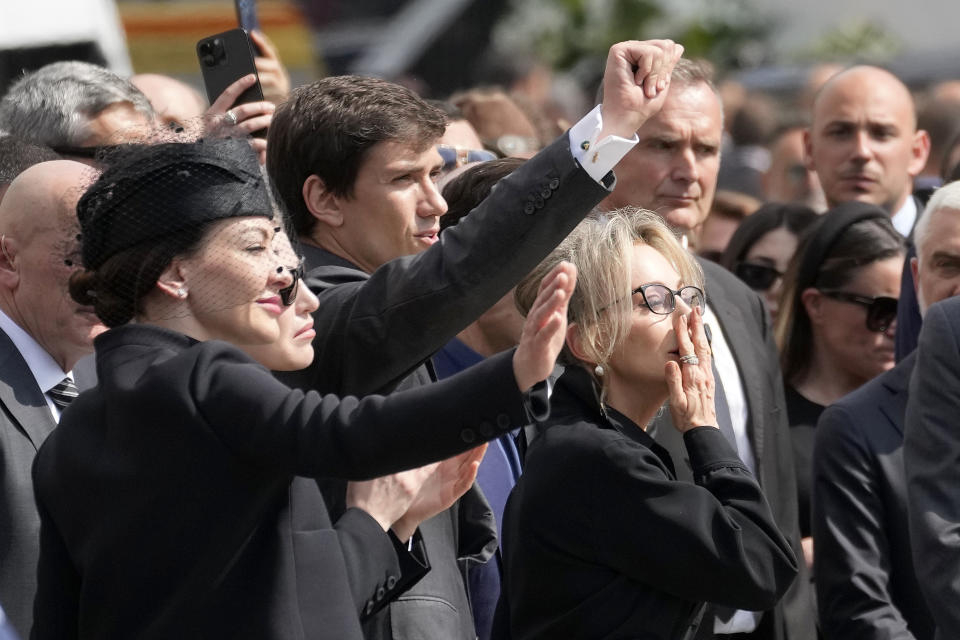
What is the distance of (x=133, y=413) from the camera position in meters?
2.53

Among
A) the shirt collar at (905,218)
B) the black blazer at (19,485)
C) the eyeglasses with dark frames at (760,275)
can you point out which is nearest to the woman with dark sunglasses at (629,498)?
the black blazer at (19,485)

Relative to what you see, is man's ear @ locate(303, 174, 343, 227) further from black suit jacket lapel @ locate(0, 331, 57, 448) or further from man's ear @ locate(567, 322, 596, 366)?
black suit jacket lapel @ locate(0, 331, 57, 448)

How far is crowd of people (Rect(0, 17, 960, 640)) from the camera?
A: 2520mm

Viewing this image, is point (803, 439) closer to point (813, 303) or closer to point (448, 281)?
point (813, 303)

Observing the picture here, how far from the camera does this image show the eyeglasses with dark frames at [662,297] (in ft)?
11.2

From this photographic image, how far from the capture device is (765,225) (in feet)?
19.9

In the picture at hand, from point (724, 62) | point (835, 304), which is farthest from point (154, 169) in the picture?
point (724, 62)

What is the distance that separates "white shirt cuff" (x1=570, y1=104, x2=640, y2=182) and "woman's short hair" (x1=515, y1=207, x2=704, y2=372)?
62 cm

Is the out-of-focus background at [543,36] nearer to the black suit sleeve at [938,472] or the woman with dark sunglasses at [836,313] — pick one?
the woman with dark sunglasses at [836,313]

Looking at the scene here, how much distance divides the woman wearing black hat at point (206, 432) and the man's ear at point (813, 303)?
264cm

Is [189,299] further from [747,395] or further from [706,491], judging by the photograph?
[747,395]

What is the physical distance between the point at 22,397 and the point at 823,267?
8.92ft

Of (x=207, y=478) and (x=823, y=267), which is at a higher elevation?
(x=207, y=478)

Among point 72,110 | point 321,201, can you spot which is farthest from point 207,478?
point 72,110
